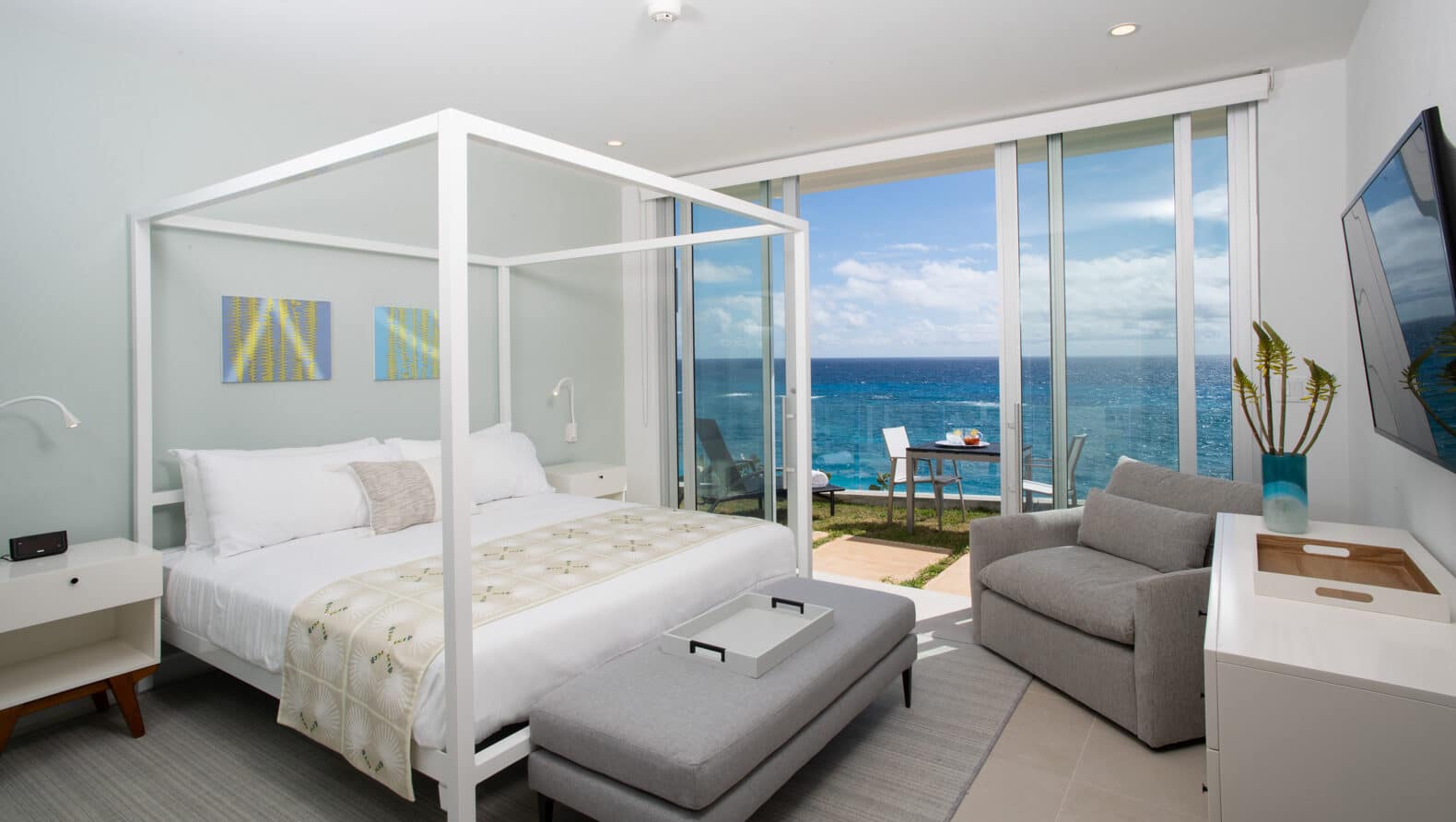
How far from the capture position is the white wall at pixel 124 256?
2729 millimetres

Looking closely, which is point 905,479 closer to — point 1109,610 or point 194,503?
point 1109,610

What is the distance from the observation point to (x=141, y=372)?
2930mm

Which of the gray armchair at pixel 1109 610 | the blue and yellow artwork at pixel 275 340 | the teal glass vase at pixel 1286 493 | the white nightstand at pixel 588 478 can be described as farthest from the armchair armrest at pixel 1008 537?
the blue and yellow artwork at pixel 275 340

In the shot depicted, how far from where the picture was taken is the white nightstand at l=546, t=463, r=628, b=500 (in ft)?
14.8

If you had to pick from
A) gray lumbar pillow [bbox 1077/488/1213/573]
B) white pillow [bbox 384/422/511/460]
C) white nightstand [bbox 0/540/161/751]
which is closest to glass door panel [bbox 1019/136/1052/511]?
gray lumbar pillow [bbox 1077/488/1213/573]

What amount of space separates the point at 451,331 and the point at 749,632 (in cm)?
135

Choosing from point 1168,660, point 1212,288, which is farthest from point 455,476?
point 1212,288

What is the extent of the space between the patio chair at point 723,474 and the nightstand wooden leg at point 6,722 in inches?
135

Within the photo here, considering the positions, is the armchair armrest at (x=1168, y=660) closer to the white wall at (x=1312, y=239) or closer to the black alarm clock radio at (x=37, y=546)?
the white wall at (x=1312, y=239)

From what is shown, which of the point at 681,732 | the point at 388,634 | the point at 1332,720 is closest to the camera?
the point at 1332,720

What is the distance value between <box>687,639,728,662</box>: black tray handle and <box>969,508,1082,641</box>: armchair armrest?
1.67 meters

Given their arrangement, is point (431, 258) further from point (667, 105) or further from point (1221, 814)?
point (1221, 814)

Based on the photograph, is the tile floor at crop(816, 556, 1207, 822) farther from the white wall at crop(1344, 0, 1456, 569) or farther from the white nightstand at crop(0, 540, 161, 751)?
the white nightstand at crop(0, 540, 161, 751)

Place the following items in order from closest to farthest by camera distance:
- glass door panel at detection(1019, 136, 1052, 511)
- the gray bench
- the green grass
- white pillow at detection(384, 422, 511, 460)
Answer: the gray bench → white pillow at detection(384, 422, 511, 460) → glass door panel at detection(1019, 136, 1052, 511) → the green grass
